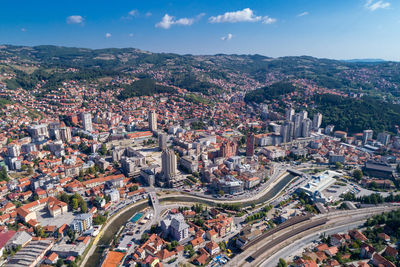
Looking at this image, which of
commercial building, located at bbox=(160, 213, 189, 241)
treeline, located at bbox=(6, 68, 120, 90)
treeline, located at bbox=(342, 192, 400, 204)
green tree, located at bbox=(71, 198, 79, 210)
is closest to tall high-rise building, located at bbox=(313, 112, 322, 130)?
treeline, located at bbox=(342, 192, 400, 204)

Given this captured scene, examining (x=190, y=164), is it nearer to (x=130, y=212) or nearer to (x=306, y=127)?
(x=130, y=212)

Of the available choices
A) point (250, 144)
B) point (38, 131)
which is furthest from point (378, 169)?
point (38, 131)

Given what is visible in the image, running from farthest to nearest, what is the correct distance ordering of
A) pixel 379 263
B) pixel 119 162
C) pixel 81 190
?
pixel 119 162 → pixel 81 190 → pixel 379 263

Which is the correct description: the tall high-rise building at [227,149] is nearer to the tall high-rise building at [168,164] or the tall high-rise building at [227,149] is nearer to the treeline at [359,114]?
the tall high-rise building at [168,164]

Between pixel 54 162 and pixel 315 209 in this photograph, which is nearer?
pixel 315 209

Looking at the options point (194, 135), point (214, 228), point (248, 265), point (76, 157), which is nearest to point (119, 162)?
point (76, 157)

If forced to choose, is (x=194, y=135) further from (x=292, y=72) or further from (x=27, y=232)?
(x=292, y=72)

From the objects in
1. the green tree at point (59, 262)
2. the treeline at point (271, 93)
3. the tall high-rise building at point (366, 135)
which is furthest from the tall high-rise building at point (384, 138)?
the green tree at point (59, 262)
